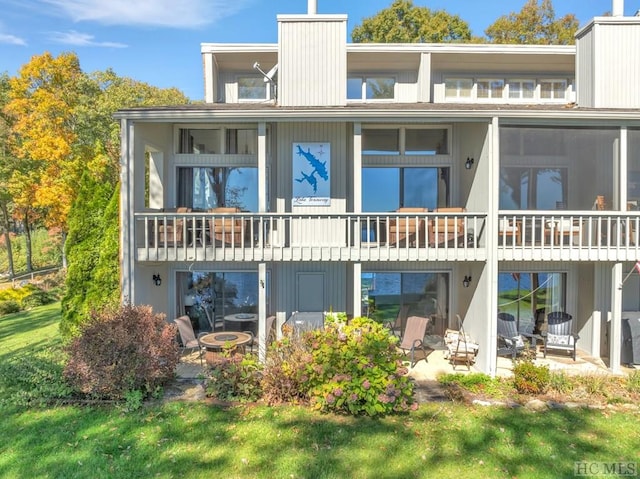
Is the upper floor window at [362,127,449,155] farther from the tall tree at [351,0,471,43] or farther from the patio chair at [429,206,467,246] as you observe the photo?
the tall tree at [351,0,471,43]

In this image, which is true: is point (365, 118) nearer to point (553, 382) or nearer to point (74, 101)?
point (553, 382)

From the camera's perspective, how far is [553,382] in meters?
7.06

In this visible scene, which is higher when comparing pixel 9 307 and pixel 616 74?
pixel 616 74

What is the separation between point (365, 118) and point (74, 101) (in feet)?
71.4

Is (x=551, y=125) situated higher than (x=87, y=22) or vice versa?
(x=87, y=22)

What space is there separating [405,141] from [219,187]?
16.9 ft

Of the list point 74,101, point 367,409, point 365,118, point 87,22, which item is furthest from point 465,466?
point 74,101

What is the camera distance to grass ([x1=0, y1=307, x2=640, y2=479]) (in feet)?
15.5

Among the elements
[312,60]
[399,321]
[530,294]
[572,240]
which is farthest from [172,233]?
[530,294]

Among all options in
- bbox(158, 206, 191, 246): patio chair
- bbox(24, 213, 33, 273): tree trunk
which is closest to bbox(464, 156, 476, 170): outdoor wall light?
bbox(158, 206, 191, 246): patio chair

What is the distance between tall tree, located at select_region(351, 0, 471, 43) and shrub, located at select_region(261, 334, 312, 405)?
2429 centimetres

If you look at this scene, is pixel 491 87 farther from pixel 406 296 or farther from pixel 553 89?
pixel 406 296

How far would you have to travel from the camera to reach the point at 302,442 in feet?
17.5

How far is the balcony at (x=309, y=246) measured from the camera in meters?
8.23
